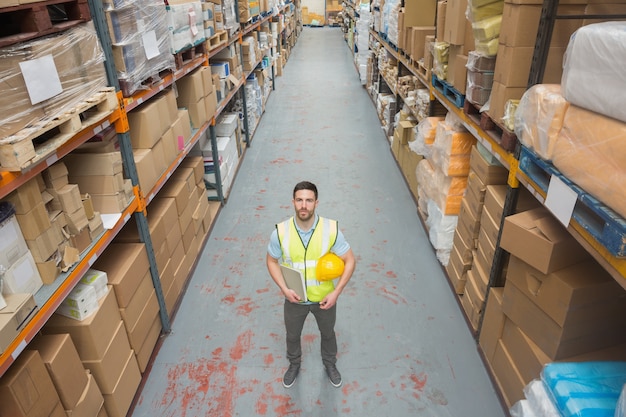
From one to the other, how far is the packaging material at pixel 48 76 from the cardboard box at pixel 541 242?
7.76 ft

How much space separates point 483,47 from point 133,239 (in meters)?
2.78

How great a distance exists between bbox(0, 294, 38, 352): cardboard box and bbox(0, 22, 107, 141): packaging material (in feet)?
2.12

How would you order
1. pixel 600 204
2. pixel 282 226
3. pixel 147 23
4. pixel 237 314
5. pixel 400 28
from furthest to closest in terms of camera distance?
pixel 400 28, pixel 237 314, pixel 147 23, pixel 282 226, pixel 600 204

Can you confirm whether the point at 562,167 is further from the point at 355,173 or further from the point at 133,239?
the point at 355,173

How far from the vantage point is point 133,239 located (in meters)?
2.92

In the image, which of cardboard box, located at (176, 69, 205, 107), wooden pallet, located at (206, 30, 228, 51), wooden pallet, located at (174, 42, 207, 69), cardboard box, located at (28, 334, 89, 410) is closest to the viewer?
cardboard box, located at (28, 334, 89, 410)

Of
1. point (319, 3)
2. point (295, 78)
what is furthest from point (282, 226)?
point (319, 3)

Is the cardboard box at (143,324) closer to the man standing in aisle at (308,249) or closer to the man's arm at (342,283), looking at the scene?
the man standing in aisle at (308,249)

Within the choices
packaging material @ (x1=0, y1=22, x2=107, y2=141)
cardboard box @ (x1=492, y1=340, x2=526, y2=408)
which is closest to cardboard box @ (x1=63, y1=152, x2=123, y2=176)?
packaging material @ (x1=0, y1=22, x2=107, y2=141)

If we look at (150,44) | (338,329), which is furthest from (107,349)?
(150,44)

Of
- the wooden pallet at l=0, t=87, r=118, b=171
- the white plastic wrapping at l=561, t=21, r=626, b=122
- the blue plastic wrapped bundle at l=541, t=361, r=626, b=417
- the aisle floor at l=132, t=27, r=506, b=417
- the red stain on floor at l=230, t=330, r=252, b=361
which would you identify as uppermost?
the white plastic wrapping at l=561, t=21, r=626, b=122

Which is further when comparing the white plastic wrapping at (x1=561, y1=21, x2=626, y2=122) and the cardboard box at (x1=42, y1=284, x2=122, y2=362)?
the cardboard box at (x1=42, y1=284, x2=122, y2=362)

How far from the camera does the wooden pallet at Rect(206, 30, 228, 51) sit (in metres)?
4.51

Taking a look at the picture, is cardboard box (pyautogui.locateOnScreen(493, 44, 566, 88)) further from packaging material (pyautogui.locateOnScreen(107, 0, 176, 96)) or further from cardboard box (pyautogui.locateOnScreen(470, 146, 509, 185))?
packaging material (pyautogui.locateOnScreen(107, 0, 176, 96))
